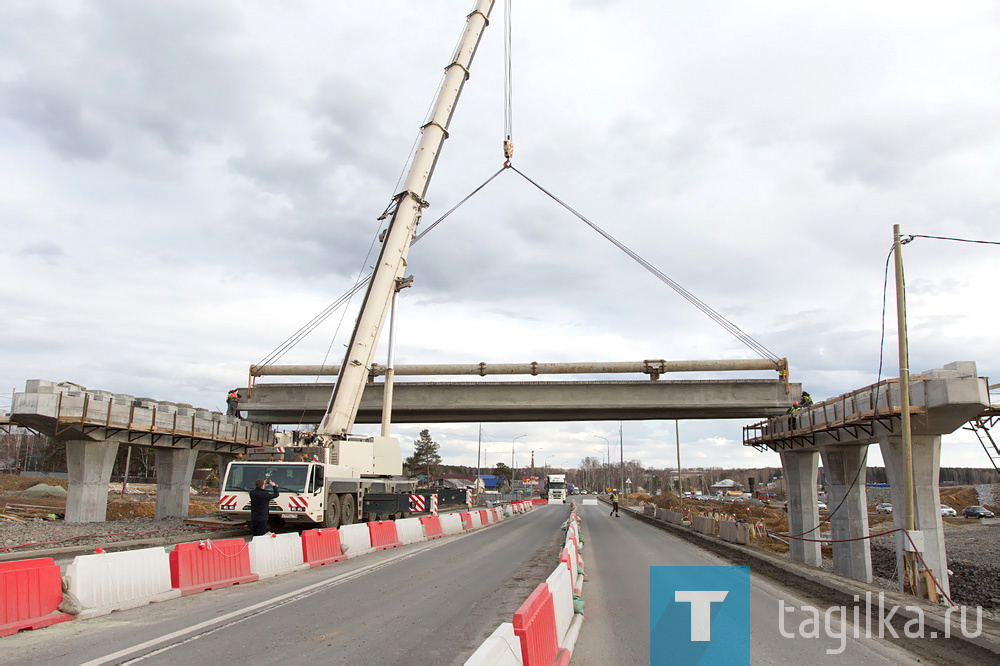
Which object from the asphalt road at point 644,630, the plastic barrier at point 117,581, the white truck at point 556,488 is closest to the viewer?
the asphalt road at point 644,630

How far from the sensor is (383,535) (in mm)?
17359

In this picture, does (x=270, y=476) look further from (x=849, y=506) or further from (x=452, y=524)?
(x=849, y=506)

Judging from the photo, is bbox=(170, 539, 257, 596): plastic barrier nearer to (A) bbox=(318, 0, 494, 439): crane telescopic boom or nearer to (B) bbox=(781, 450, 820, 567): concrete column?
(A) bbox=(318, 0, 494, 439): crane telescopic boom

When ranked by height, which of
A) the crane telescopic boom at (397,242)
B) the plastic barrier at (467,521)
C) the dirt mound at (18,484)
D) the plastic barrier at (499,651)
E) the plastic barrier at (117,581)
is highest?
the crane telescopic boom at (397,242)

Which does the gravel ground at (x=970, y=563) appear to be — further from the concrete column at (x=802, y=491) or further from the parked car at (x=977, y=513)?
the parked car at (x=977, y=513)

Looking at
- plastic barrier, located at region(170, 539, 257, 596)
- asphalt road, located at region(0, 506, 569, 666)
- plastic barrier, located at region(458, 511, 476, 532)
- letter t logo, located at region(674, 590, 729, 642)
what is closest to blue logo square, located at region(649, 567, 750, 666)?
letter t logo, located at region(674, 590, 729, 642)

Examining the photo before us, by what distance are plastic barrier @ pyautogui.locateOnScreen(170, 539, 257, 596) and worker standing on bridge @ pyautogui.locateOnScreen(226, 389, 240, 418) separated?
80.0ft

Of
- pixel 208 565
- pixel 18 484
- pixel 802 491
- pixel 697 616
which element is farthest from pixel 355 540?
pixel 18 484

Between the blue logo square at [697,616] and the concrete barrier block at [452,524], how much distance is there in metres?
11.0

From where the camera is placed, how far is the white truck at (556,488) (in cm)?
7392

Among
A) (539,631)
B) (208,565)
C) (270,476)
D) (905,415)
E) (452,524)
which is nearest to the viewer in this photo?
(539,631)

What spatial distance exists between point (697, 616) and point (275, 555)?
24.5ft

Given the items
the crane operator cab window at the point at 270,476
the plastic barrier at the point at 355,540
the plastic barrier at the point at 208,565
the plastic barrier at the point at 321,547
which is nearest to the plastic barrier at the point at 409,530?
the plastic barrier at the point at 355,540

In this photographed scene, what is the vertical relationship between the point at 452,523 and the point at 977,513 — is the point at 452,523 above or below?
above
